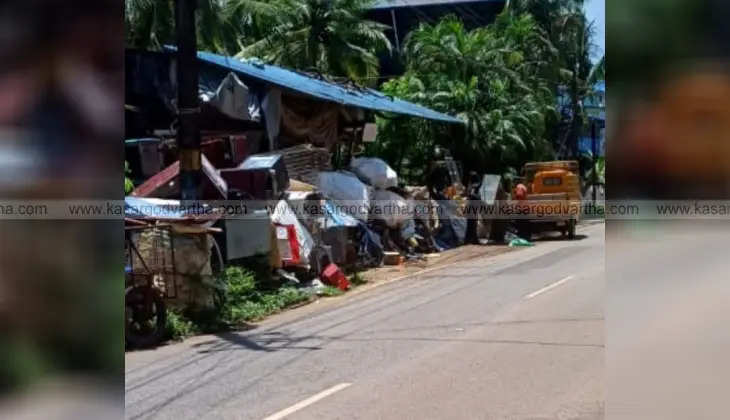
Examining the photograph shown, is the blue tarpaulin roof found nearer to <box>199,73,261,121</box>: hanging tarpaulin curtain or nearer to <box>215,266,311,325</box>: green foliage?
<box>199,73,261,121</box>: hanging tarpaulin curtain

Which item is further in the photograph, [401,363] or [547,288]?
[547,288]

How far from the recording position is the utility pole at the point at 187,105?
9.26 metres

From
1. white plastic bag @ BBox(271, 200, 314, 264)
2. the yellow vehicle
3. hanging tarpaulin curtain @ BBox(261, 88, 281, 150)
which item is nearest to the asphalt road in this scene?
white plastic bag @ BBox(271, 200, 314, 264)

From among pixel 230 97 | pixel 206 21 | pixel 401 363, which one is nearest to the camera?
pixel 401 363

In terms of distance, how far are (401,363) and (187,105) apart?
4.01 m

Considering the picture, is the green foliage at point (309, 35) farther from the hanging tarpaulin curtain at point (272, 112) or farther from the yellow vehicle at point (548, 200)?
the hanging tarpaulin curtain at point (272, 112)

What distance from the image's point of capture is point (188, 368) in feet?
24.1

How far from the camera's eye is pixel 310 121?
17.6 m

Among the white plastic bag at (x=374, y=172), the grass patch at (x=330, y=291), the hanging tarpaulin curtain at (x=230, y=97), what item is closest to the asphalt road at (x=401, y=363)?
the grass patch at (x=330, y=291)

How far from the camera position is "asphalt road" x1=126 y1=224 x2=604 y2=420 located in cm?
557

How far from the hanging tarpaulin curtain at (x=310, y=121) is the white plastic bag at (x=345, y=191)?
152 cm

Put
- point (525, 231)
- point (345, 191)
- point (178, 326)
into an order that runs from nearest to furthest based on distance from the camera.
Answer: point (178, 326), point (345, 191), point (525, 231)

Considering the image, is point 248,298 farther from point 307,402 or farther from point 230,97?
point 307,402

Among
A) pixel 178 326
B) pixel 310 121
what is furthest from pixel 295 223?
pixel 310 121
